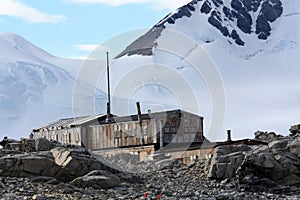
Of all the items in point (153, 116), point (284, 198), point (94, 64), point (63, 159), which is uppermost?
point (94, 64)

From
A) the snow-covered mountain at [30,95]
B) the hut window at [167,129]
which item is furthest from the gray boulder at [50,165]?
the snow-covered mountain at [30,95]

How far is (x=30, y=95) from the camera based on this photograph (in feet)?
373

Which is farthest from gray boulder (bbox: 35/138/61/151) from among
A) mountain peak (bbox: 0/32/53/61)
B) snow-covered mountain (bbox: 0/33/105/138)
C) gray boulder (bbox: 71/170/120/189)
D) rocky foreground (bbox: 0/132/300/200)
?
mountain peak (bbox: 0/32/53/61)

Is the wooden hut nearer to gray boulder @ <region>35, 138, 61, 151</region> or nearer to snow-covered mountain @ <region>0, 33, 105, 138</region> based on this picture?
gray boulder @ <region>35, 138, 61, 151</region>

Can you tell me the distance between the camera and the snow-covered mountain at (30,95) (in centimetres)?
10719

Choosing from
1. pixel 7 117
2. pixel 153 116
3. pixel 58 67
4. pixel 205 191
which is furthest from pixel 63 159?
pixel 58 67

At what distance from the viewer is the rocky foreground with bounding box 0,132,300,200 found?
23359 millimetres

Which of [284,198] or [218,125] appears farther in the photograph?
[218,125]

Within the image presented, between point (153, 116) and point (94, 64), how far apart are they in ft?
195

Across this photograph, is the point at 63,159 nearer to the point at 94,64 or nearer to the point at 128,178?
the point at 128,178

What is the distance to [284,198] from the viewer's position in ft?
84.4

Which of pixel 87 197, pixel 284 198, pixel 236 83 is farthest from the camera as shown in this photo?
pixel 236 83

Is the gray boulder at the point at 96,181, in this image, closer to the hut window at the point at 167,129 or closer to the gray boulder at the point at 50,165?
the gray boulder at the point at 50,165

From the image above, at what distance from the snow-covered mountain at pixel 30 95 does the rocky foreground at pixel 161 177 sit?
72.5 m
